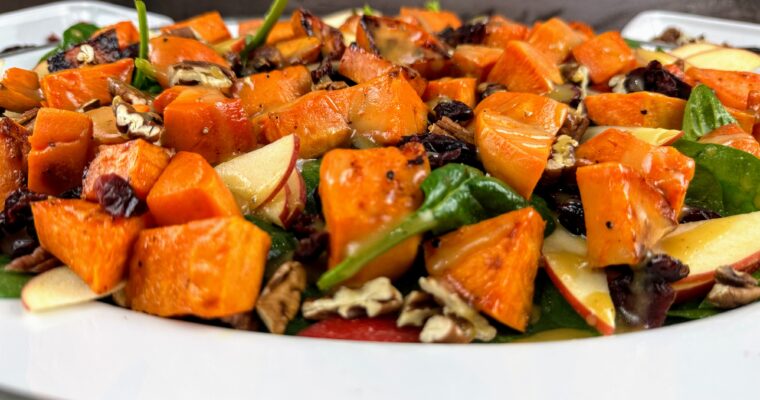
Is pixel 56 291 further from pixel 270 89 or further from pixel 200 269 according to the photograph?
pixel 270 89

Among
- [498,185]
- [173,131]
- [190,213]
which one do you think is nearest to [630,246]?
[498,185]

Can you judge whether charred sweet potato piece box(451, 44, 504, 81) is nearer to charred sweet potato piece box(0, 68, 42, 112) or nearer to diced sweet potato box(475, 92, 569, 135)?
diced sweet potato box(475, 92, 569, 135)

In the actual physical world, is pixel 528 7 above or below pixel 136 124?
below

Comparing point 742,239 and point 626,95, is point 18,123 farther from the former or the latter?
point 742,239

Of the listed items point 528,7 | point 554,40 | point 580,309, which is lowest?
point 528,7

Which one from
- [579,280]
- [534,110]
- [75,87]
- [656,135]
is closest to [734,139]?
[656,135]

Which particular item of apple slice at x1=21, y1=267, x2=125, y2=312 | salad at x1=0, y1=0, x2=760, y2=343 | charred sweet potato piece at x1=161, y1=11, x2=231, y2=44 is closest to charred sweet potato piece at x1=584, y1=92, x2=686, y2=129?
salad at x1=0, y1=0, x2=760, y2=343
